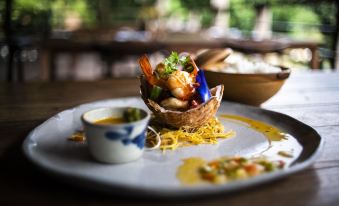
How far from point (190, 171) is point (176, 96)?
0.31 metres

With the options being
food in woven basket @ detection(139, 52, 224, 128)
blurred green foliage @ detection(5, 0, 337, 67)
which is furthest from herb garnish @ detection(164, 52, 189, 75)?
blurred green foliage @ detection(5, 0, 337, 67)

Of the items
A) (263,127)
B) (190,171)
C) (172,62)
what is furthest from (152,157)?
(263,127)

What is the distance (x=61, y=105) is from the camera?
1.47m

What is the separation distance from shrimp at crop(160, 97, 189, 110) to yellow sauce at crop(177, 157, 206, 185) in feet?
0.70

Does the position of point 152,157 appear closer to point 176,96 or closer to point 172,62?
point 176,96

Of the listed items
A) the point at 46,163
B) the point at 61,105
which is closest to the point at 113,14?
the point at 61,105

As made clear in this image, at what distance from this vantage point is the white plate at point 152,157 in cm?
67

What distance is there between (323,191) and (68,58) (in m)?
7.38

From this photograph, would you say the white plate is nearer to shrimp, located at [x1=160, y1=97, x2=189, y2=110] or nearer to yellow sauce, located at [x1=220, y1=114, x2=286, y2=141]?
yellow sauce, located at [x1=220, y1=114, x2=286, y2=141]

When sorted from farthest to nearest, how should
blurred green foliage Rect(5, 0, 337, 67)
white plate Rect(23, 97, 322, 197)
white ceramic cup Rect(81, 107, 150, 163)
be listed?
blurred green foliage Rect(5, 0, 337, 67)
white ceramic cup Rect(81, 107, 150, 163)
white plate Rect(23, 97, 322, 197)

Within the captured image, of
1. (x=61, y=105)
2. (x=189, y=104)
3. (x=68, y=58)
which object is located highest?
(x=189, y=104)

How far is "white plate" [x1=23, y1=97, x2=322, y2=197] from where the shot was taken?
0.67 m

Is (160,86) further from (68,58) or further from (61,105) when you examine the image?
(68,58)

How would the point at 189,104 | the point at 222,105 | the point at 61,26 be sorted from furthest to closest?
the point at 61,26 → the point at 222,105 → the point at 189,104
